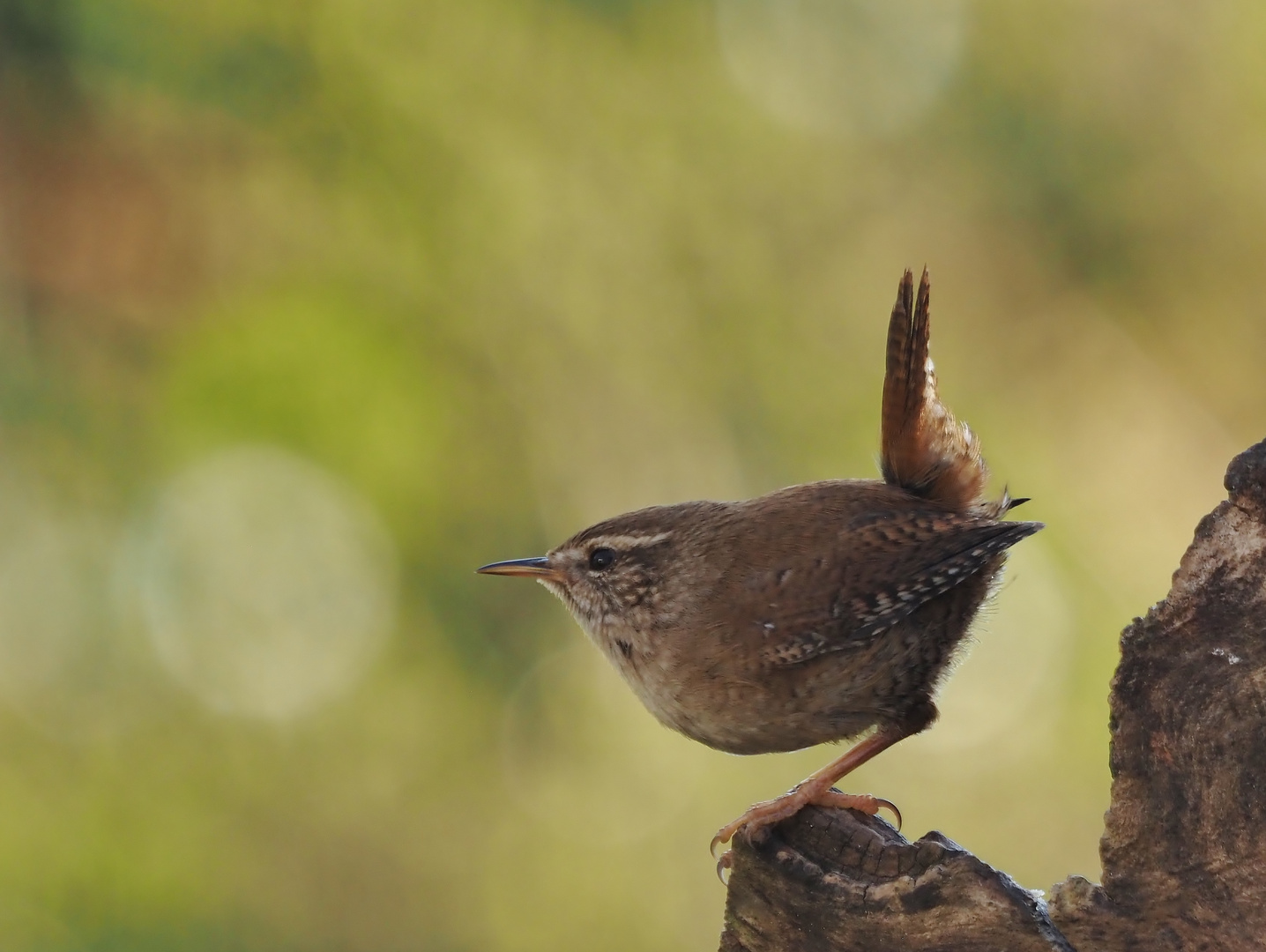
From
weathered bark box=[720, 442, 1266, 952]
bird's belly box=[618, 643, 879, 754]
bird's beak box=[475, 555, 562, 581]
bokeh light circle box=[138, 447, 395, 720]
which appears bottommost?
weathered bark box=[720, 442, 1266, 952]

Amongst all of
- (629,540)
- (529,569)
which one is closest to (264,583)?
(529,569)

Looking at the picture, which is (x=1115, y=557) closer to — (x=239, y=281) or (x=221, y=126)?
(x=239, y=281)

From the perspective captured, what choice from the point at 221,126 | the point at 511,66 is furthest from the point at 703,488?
the point at 221,126

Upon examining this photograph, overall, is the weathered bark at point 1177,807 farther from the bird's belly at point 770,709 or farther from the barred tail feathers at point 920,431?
the barred tail feathers at point 920,431

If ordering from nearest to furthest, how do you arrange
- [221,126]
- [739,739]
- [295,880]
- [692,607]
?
A: [739,739]
[692,607]
[295,880]
[221,126]

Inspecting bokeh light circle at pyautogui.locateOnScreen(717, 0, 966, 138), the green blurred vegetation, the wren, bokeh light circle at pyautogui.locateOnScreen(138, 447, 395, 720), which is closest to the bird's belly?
the wren

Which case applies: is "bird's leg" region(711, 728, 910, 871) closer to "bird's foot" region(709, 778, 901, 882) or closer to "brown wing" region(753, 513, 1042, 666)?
"bird's foot" region(709, 778, 901, 882)
